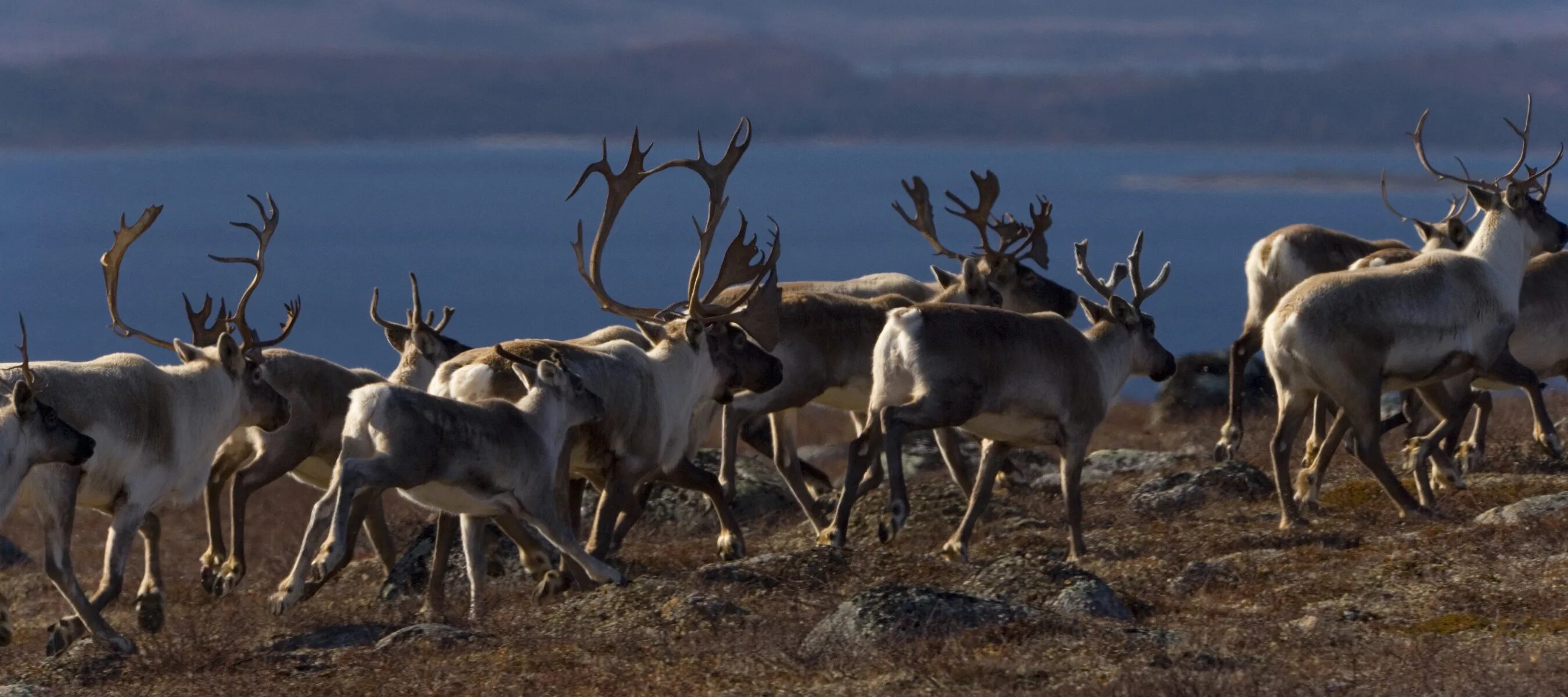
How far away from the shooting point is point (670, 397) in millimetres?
11195

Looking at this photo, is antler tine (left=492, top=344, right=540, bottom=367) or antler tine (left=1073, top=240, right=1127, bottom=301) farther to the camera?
antler tine (left=1073, top=240, right=1127, bottom=301)

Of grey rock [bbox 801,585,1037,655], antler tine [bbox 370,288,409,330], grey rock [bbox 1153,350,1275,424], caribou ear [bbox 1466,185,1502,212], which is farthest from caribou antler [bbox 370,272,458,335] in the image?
grey rock [bbox 1153,350,1275,424]

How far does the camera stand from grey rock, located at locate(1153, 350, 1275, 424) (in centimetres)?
2592

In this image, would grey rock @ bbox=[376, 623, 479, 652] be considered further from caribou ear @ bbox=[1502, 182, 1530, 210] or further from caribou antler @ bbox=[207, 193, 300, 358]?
caribou ear @ bbox=[1502, 182, 1530, 210]

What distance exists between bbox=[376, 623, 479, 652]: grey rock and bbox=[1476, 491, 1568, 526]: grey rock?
6116mm

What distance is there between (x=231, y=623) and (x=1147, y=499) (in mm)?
6694

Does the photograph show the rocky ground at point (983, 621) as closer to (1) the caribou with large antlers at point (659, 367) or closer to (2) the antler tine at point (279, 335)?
(1) the caribou with large antlers at point (659, 367)

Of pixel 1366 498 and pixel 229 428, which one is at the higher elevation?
pixel 229 428

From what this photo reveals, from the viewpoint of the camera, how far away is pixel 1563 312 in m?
13.8

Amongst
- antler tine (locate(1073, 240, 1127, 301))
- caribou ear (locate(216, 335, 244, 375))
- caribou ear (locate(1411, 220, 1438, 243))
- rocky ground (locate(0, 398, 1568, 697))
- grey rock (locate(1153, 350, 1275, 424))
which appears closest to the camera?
rocky ground (locate(0, 398, 1568, 697))

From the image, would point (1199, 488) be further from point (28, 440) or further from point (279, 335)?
point (28, 440)

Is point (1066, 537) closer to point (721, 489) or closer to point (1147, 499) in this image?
point (1147, 499)

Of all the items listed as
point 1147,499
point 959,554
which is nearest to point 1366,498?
point 1147,499

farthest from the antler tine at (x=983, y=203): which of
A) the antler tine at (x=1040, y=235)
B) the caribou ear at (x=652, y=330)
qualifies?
the caribou ear at (x=652, y=330)
